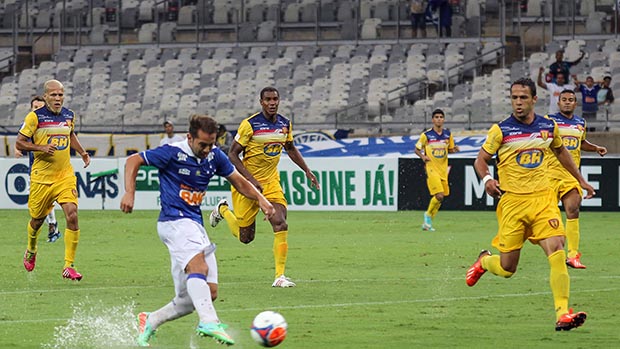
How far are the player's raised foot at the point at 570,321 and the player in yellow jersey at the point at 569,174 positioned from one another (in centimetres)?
591

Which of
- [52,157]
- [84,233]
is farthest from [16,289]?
[84,233]

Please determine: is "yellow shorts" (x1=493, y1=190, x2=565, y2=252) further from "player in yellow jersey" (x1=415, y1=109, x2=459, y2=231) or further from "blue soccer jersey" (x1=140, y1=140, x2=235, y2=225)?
"player in yellow jersey" (x1=415, y1=109, x2=459, y2=231)

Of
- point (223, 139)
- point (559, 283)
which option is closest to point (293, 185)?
point (223, 139)

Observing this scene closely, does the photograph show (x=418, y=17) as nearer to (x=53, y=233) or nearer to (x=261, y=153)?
(x=53, y=233)

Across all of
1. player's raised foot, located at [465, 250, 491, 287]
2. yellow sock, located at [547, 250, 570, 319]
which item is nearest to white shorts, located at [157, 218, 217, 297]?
yellow sock, located at [547, 250, 570, 319]

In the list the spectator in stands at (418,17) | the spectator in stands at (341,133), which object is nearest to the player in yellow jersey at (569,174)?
the spectator in stands at (341,133)

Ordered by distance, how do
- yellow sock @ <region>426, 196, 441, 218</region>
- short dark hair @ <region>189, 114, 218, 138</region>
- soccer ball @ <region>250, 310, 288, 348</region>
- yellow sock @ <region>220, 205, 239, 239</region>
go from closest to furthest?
soccer ball @ <region>250, 310, 288, 348</region>
short dark hair @ <region>189, 114, 218, 138</region>
yellow sock @ <region>220, 205, 239, 239</region>
yellow sock @ <region>426, 196, 441, 218</region>

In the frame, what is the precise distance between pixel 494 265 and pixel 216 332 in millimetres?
3934

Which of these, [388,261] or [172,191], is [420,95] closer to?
[388,261]

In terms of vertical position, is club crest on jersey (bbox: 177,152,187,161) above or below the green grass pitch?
above

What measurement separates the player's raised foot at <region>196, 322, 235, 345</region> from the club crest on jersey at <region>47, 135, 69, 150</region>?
722 centimetres

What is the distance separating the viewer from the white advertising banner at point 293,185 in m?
29.8

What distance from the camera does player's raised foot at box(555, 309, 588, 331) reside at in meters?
10.9

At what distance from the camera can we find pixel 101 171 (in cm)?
3047
